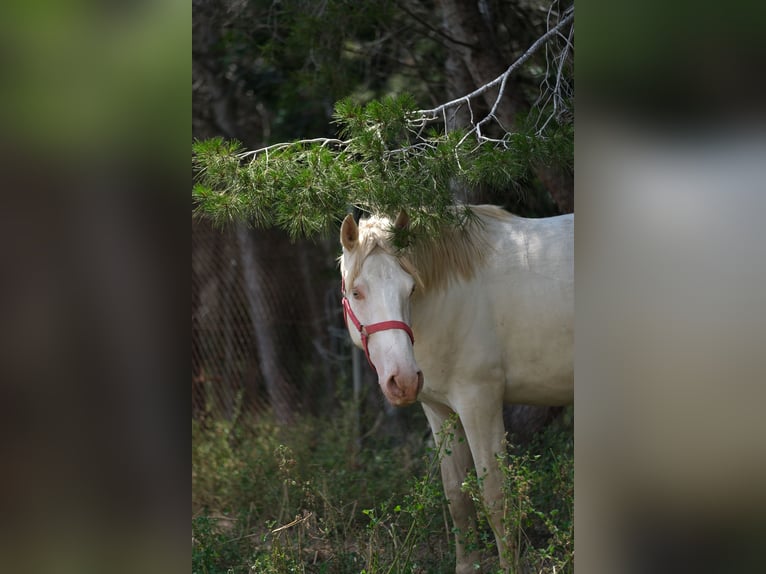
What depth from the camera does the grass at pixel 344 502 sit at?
274 centimetres

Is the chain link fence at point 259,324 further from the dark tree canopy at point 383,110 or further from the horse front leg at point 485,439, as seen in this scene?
the horse front leg at point 485,439

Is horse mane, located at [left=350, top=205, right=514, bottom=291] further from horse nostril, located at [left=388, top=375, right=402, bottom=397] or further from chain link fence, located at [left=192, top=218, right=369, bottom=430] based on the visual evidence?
chain link fence, located at [left=192, top=218, right=369, bottom=430]

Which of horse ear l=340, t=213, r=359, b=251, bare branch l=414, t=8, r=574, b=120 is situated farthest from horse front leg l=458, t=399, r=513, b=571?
bare branch l=414, t=8, r=574, b=120

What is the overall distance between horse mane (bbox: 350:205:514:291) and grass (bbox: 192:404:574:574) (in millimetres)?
714

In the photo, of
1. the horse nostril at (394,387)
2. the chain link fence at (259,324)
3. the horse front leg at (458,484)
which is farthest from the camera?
the chain link fence at (259,324)

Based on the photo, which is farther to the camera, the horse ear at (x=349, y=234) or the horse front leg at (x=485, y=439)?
the horse front leg at (x=485, y=439)

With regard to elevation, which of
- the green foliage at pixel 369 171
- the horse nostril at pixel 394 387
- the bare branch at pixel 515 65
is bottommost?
the horse nostril at pixel 394 387

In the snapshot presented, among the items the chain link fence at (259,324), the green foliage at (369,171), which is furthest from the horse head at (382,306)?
the chain link fence at (259,324)

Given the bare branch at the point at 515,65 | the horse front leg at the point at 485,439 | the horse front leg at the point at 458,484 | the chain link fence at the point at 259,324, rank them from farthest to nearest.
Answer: the chain link fence at the point at 259,324 → the horse front leg at the point at 458,484 → the horse front leg at the point at 485,439 → the bare branch at the point at 515,65

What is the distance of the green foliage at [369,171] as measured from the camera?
8.00ft

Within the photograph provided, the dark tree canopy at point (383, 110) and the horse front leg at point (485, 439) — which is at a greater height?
the dark tree canopy at point (383, 110)
